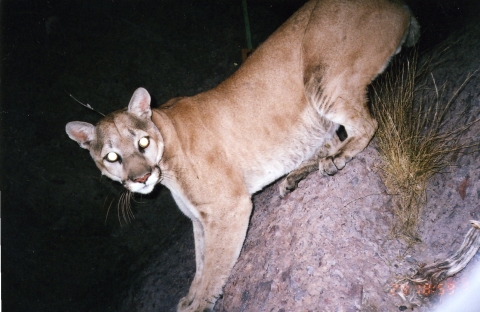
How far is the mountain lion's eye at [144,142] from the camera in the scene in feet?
8.41

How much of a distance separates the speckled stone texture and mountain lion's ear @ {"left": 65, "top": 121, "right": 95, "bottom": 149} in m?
1.77

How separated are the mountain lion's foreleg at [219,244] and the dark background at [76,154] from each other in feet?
2.89

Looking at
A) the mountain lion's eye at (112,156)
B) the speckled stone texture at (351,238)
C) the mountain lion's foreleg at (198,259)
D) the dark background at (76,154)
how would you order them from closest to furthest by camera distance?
the speckled stone texture at (351,238)
the mountain lion's eye at (112,156)
the mountain lion's foreleg at (198,259)
the dark background at (76,154)

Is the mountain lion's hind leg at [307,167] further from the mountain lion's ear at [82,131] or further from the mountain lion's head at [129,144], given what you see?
the mountain lion's ear at [82,131]

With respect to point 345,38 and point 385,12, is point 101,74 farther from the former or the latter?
point 385,12

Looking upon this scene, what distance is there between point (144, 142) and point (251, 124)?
3.19 ft

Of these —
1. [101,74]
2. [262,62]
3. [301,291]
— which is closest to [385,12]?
[262,62]

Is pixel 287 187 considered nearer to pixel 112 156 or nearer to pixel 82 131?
pixel 112 156

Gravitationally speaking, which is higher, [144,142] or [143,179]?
[144,142]

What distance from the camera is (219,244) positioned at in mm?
2686

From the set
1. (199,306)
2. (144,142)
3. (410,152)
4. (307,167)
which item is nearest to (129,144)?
(144,142)

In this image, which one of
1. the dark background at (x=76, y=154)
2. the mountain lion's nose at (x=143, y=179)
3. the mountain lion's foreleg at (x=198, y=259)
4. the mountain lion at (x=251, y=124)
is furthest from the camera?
the dark background at (x=76, y=154)

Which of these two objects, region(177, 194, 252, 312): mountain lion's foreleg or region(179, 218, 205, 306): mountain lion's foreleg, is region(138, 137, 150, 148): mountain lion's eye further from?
region(179, 218, 205, 306): mountain lion's foreleg

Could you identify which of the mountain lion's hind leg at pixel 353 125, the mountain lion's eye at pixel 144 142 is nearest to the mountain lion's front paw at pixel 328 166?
the mountain lion's hind leg at pixel 353 125
